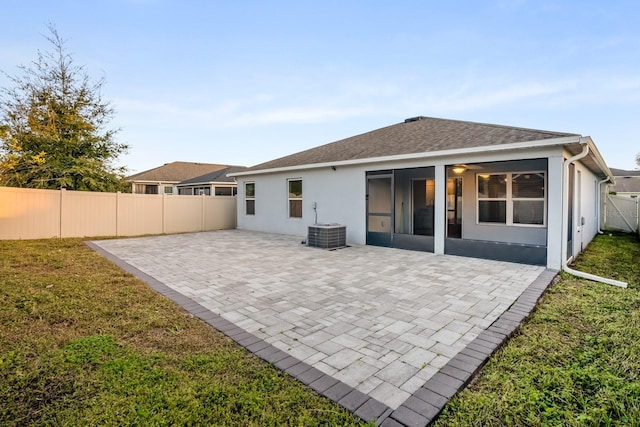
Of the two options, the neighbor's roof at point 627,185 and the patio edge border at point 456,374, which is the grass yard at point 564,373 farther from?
the neighbor's roof at point 627,185

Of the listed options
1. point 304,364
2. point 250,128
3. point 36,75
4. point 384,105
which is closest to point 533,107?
point 384,105

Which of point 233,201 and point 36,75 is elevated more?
point 36,75

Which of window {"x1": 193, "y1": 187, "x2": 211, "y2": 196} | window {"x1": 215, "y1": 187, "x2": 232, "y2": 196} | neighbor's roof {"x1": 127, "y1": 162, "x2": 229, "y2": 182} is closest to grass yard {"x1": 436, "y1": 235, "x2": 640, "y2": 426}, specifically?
window {"x1": 215, "y1": 187, "x2": 232, "y2": 196}

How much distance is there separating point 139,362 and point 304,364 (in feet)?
4.43

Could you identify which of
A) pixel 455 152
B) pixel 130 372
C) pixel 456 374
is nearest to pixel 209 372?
pixel 130 372

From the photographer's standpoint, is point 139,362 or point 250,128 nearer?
point 139,362

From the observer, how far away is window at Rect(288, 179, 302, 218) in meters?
11.5

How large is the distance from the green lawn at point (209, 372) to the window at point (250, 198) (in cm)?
944

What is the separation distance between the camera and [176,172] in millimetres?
26812

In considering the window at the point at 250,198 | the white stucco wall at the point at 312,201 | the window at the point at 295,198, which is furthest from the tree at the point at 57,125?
the window at the point at 295,198

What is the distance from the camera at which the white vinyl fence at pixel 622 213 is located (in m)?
13.2

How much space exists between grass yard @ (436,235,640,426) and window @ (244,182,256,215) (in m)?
11.2

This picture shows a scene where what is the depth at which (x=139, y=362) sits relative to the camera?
8.60 ft

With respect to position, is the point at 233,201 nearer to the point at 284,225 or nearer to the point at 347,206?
the point at 284,225
